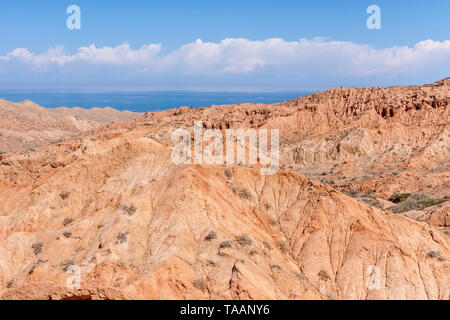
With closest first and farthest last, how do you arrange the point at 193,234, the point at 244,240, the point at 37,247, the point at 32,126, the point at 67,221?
the point at 193,234 < the point at 244,240 < the point at 37,247 < the point at 67,221 < the point at 32,126

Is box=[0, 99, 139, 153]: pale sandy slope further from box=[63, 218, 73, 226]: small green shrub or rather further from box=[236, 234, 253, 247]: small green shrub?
box=[236, 234, 253, 247]: small green shrub

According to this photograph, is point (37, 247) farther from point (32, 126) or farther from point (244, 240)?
point (32, 126)

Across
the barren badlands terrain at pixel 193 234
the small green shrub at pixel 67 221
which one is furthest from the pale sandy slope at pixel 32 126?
the small green shrub at pixel 67 221

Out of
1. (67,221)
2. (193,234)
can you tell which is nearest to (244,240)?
(193,234)

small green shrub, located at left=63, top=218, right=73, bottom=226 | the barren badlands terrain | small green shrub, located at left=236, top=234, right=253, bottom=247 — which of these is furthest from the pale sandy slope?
small green shrub, located at left=236, top=234, right=253, bottom=247

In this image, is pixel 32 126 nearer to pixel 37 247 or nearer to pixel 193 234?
pixel 37 247

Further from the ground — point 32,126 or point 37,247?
point 32,126

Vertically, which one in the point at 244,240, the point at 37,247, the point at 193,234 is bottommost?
the point at 37,247

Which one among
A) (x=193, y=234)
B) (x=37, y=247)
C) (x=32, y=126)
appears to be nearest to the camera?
(x=193, y=234)

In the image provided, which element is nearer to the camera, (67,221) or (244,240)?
(244,240)

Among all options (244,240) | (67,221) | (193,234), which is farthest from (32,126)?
(244,240)

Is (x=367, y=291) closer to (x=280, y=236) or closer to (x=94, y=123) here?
(x=280, y=236)

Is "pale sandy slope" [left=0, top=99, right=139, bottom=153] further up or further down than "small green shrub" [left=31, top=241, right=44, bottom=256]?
further up
